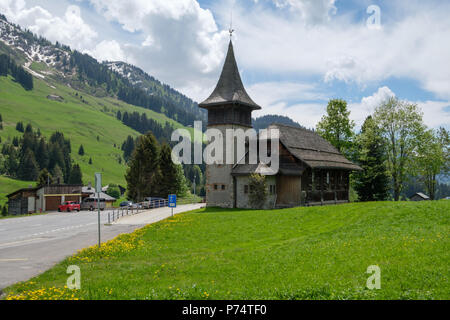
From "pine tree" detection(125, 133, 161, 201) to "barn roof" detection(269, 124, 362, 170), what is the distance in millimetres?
33853

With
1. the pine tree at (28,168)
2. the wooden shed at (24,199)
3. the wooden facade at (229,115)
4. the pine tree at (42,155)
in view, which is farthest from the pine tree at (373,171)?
the pine tree at (42,155)

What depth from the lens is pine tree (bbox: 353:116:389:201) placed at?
53500 millimetres

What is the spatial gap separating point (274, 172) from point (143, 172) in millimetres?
39196

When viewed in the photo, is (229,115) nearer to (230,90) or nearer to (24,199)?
(230,90)

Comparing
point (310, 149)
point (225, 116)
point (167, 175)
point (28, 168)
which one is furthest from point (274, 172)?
point (28, 168)

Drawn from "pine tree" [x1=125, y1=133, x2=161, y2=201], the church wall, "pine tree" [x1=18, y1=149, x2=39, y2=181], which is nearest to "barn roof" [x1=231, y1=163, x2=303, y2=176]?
the church wall

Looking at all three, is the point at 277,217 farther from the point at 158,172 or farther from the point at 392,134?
the point at 158,172

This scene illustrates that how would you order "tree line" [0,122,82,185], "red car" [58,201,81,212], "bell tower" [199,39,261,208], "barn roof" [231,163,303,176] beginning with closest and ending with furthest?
"barn roof" [231,163,303,176] → "bell tower" [199,39,261,208] → "red car" [58,201,81,212] → "tree line" [0,122,82,185]

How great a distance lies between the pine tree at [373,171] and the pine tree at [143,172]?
3800 centimetres

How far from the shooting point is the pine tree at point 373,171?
5350cm

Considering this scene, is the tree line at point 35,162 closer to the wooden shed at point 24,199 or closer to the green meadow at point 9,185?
the green meadow at point 9,185

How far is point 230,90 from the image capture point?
46312 mm

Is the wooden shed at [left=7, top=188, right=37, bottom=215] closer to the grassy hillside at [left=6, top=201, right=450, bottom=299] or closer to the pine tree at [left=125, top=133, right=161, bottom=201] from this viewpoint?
the pine tree at [left=125, top=133, right=161, bottom=201]
